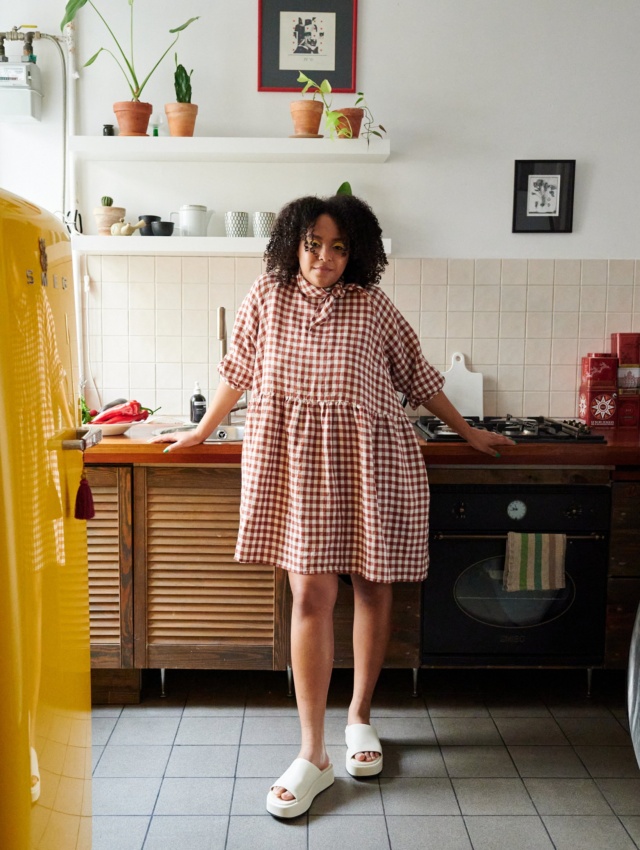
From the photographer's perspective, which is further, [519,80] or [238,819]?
[519,80]

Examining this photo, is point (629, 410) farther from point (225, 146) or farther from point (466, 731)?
point (225, 146)

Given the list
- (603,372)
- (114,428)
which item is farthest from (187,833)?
(603,372)

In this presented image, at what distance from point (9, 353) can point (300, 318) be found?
1.18 metres

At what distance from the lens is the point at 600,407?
114 inches

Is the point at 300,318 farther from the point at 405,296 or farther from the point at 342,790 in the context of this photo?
the point at 342,790

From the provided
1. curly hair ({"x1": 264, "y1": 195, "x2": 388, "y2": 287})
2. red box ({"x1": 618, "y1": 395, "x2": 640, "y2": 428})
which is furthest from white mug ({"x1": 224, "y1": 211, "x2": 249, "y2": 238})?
red box ({"x1": 618, "y1": 395, "x2": 640, "y2": 428})

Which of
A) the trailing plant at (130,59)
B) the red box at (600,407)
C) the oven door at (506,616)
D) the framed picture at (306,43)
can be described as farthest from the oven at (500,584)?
the trailing plant at (130,59)

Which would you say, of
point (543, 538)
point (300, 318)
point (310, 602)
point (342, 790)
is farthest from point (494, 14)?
point (342, 790)

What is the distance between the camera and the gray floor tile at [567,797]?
1.98 meters

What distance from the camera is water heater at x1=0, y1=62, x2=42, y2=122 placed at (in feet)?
9.12

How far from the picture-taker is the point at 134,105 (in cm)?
274

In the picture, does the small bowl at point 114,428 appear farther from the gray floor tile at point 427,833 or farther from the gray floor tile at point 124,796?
the gray floor tile at point 427,833

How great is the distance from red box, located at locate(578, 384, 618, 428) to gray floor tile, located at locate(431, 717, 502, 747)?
3.59 feet

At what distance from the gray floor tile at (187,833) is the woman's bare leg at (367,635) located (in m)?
0.49
